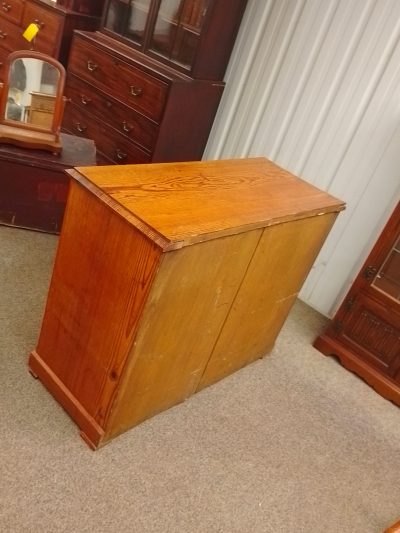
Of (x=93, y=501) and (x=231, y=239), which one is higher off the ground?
(x=231, y=239)

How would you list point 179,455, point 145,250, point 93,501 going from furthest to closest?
point 179,455, point 93,501, point 145,250

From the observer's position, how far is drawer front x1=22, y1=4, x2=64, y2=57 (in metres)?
3.20

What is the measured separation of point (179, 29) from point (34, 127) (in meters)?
1.00

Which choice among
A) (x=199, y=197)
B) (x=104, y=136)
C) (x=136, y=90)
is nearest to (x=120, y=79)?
(x=136, y=90)

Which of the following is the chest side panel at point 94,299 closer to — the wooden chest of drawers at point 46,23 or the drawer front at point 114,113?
the drawer front at point 114,113

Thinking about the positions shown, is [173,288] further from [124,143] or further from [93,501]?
[124,143]

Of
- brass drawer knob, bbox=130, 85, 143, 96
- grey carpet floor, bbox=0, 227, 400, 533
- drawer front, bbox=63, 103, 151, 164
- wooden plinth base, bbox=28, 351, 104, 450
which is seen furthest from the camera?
drawer front, bbox=63, 103, 151, 164

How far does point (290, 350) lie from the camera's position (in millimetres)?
2516

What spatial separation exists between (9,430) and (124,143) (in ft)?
6.04

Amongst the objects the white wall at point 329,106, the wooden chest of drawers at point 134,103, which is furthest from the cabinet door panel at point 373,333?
the wooden chest of drawers at point 134,103

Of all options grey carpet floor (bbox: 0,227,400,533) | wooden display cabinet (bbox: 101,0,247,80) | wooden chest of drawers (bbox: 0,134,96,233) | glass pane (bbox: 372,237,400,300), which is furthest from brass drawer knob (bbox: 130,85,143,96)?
glass pane (bbox: 372,237,400,300)

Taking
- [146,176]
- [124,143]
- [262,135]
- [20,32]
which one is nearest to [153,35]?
[124,143]

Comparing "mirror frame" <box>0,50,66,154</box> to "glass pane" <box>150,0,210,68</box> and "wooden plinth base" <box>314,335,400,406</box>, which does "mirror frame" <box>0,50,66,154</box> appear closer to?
"glass pane" <box>150,0,210,68</box>

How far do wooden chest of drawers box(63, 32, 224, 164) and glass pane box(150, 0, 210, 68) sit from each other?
10 centimetres
